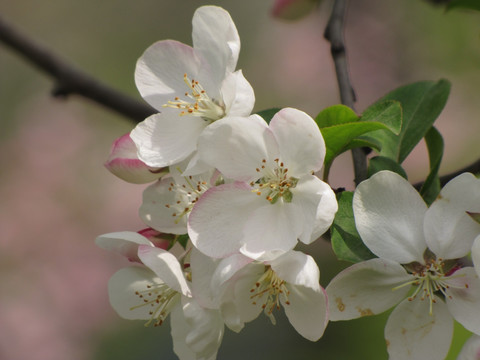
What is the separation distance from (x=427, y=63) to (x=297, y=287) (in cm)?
261

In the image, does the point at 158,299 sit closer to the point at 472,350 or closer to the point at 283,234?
the point at 283,234

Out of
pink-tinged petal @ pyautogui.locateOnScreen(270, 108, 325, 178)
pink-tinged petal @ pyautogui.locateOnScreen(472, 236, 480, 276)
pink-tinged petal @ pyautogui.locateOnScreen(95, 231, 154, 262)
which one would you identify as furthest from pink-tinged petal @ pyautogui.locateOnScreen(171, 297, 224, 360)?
pink-tinged petal @ pyautogui.locateOnScreen(472, 236, 480, 276)

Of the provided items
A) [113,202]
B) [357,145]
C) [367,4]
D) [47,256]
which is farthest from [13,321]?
[357,145]

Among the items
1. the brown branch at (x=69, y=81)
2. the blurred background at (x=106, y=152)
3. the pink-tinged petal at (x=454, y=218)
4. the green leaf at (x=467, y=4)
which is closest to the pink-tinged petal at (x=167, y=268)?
the pink-tinged petal at (x=454, y=218)

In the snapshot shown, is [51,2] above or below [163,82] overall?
below

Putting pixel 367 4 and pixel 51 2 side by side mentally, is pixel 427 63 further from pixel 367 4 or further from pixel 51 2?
pixel 51 2

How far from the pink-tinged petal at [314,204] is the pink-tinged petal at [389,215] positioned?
0.05 m

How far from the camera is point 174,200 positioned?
3.06 feet

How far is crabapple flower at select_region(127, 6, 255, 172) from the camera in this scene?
2.83 feet

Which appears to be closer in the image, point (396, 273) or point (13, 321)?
point (396, 273)

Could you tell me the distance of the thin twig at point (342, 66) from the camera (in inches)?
37.1

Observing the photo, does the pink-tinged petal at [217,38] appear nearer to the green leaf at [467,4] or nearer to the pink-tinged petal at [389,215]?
the pink-tinged petal at [389,215]

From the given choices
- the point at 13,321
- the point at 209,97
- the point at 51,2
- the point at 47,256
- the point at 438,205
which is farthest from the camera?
the point at 51,2

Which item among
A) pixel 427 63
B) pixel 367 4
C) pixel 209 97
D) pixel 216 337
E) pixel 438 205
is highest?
pixel 209 97
